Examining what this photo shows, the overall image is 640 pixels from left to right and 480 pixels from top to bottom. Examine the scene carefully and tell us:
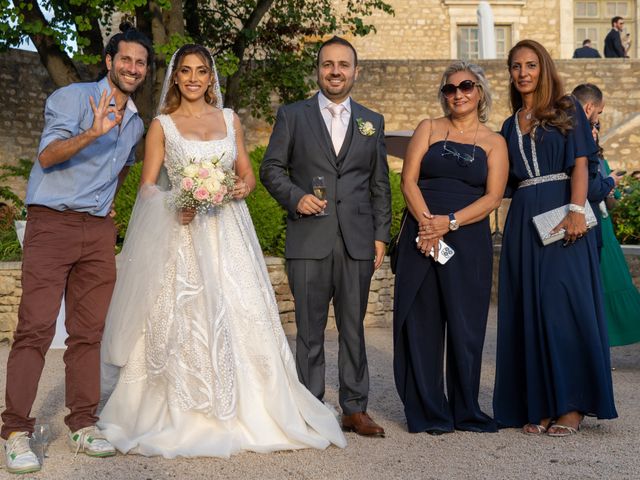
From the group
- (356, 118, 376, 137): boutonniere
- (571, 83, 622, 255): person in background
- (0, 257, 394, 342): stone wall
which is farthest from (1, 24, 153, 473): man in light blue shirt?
(0, 257, 394, 342): stone wall

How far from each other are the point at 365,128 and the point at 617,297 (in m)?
3.02

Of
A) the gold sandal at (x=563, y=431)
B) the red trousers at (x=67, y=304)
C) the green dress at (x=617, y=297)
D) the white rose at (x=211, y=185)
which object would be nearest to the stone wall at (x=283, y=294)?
the green dress at (x=617, y=297)

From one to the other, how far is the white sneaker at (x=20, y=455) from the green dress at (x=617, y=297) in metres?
4.59

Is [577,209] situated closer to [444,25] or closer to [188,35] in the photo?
[188,35]

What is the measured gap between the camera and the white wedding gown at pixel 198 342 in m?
5.00

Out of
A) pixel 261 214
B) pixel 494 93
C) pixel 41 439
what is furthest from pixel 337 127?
pixel 494 93

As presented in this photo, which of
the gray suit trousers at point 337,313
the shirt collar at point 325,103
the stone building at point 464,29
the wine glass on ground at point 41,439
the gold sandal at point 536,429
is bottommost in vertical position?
the gold sandal at point 536,429

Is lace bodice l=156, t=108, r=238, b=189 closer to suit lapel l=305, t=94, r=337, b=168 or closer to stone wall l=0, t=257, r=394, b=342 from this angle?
suit lapel l=305, t=94, r=337, b=168

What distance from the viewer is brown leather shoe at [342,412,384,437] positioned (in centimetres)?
541

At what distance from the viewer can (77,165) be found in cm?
491

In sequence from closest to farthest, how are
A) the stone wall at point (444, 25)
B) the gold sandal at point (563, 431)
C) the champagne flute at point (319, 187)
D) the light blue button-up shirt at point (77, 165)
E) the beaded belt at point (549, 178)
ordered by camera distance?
1. the light blue button-up shirt at point (77, 165)
2. the champagne flute at point (319, 187)
3. the gold sandal at point (563, 431)
4. the beaded belt at point (549, 178)
5. the stone wall at point (444, 25)

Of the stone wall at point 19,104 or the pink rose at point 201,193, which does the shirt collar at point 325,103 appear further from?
the stone wall at point 19,104

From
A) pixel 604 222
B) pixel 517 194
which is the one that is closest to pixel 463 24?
pixel 604 222

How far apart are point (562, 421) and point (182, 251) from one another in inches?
92.6
